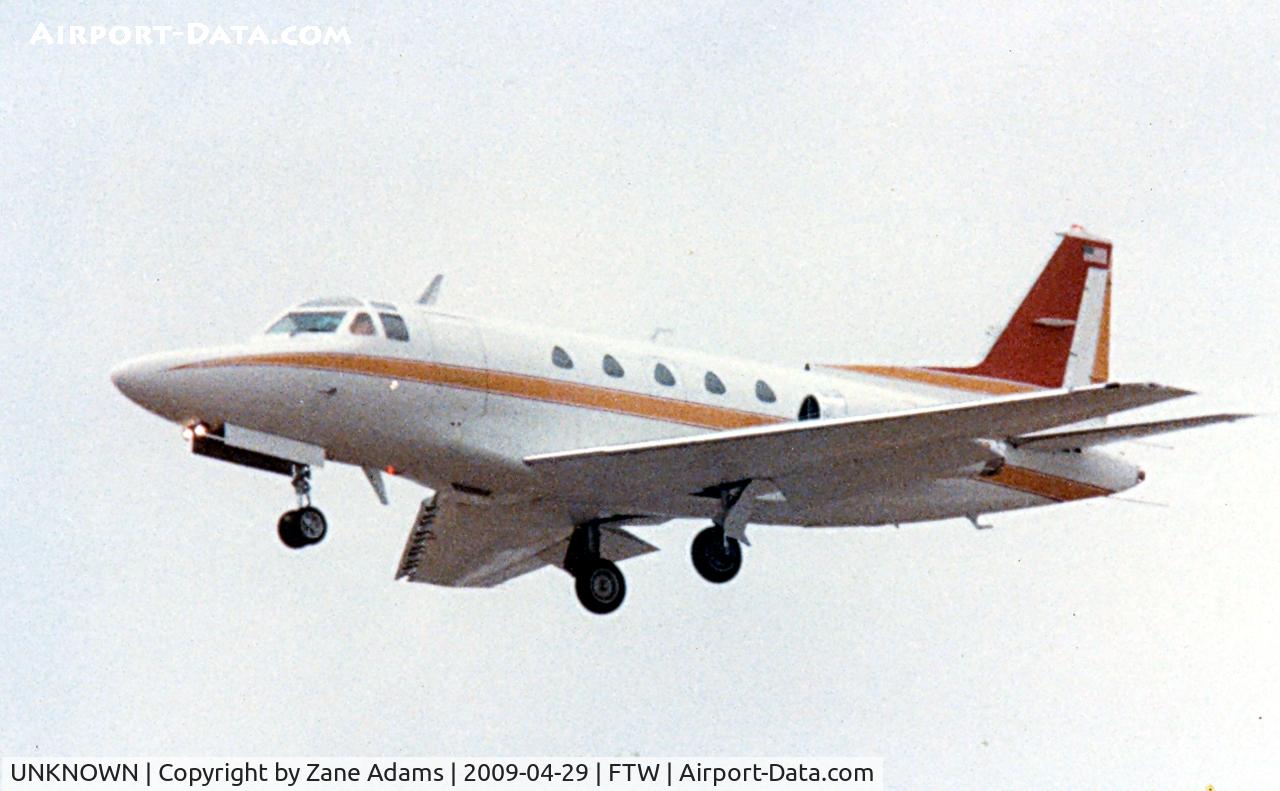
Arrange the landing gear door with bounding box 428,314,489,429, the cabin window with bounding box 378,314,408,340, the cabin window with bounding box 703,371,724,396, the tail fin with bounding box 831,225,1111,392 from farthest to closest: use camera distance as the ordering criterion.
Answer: the tail fin with bounding box 831,225,1111,392, the cabin window with bounding box 703,371,724,396, the landing gear door with bounding box 428,314,489,429, the cabin window with bounding box 378,314,408,340

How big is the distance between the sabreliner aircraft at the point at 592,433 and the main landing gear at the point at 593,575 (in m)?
0.04

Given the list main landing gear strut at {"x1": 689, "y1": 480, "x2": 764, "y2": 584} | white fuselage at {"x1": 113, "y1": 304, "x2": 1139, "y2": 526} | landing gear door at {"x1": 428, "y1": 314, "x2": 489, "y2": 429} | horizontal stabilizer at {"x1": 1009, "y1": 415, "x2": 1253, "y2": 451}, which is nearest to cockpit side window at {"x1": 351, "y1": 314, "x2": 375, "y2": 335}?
Answer: white fuselage at {"x1": 113, "y1": 304, "x2": 1139, "y2": 526}

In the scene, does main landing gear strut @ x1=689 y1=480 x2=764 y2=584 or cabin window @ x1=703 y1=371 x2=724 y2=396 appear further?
cabin window @ x1=703 y1=371 x2=724 y2=396

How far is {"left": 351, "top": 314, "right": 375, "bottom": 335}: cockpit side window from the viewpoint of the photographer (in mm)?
34062

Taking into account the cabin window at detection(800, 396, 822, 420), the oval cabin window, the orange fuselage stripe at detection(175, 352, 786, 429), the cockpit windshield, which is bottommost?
the orange fuselage stripe at detection(175, 352, 786, 429)

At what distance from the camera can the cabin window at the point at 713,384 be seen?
3719 cm

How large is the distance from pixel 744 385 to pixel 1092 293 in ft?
26.7

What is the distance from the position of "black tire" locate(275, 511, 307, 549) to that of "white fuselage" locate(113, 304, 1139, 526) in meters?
1.08

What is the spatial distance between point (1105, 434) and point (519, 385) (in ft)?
30.5

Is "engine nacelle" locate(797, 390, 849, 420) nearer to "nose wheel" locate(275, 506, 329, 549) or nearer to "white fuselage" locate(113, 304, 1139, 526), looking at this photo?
"white fuselage" locate(113, 304, 1139, 526)

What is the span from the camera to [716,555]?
120ft

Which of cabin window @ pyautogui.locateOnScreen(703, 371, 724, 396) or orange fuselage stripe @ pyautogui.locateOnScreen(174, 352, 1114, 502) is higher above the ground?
cabin window @ pyautogui.locateOnScreen(703, 371, 724, 396)

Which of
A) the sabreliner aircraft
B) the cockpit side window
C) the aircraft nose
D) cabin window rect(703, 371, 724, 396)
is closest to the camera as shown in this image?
the aircraft nose

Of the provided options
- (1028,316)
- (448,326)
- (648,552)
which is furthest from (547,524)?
(1028,316)
